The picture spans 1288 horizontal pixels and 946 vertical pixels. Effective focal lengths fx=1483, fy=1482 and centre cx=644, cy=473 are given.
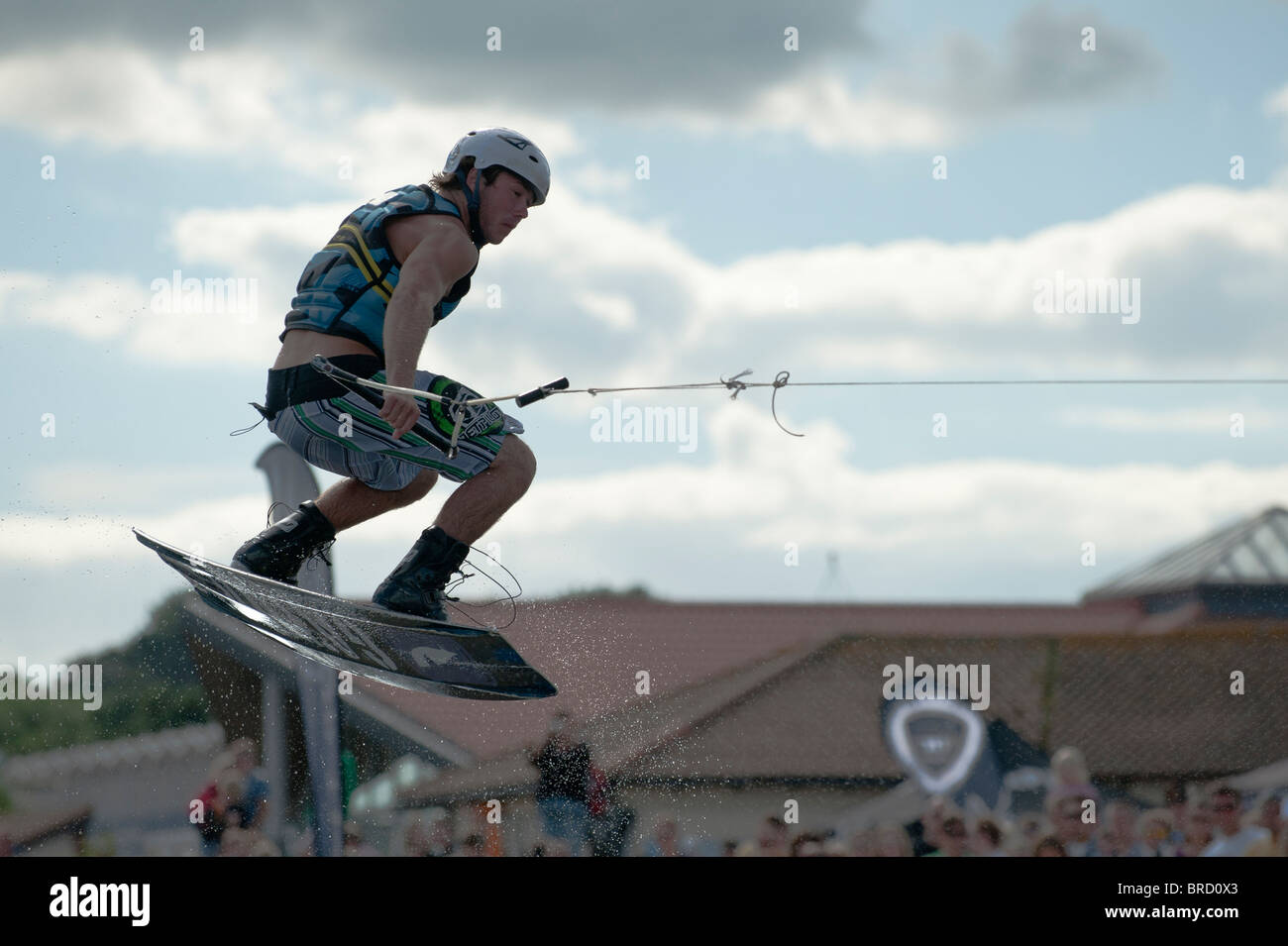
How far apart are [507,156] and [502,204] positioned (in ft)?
0.71

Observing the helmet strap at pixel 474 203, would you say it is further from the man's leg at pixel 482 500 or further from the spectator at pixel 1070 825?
the spectator at pixel 1070 825

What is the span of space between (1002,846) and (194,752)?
18503 millimetres

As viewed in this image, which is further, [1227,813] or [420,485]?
[1227,813]

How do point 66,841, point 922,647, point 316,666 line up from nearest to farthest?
point 66,841 → point 316,666 → point 922,647

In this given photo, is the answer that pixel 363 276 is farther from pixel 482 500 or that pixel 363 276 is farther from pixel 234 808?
pixel 234 808

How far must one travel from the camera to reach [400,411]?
20.7ft

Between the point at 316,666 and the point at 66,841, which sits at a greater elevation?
the point at 316,666

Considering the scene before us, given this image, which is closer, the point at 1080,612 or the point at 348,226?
the point at 348,226

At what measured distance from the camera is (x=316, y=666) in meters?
11.6

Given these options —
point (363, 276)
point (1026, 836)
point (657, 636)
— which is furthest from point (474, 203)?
point (657, 636)

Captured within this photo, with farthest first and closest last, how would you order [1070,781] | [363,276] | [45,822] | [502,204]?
[45,822], [1070,781], [502,204], [363,276]
